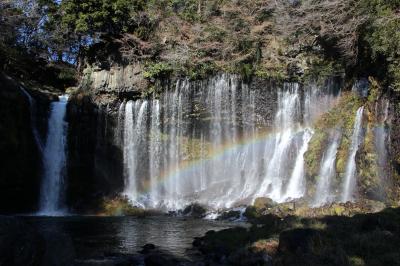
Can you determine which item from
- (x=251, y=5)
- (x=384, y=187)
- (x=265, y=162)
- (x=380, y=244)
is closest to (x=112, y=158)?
(x=265, y=162)

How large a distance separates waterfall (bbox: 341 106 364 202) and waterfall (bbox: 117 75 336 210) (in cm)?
508

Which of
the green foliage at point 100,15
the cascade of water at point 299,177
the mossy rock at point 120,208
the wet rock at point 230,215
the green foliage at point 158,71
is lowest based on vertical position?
the mossy rock at point 120,208

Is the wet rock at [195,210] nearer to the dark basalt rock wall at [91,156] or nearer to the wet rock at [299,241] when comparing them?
the dark basalt rock wall at [91,156]

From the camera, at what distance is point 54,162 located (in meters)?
33.8

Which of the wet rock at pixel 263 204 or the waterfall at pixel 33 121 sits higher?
the waterfall at pixel 33 121

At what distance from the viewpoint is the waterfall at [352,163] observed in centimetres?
2592

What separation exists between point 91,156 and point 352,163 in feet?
64.0

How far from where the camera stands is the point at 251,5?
3866 centimetres

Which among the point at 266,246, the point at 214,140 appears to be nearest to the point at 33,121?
the point at 214,140

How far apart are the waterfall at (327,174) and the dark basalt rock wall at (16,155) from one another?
1922cm

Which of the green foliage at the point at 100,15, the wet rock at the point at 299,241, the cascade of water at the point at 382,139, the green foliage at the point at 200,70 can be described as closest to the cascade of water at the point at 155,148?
the green foliage at the point at 200,70

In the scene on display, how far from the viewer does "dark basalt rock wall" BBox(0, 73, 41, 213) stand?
30781 mm

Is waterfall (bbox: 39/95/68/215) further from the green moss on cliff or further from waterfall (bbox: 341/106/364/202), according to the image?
waterfall (bbox: 341/106/364/202)

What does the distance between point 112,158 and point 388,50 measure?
21875 mm
